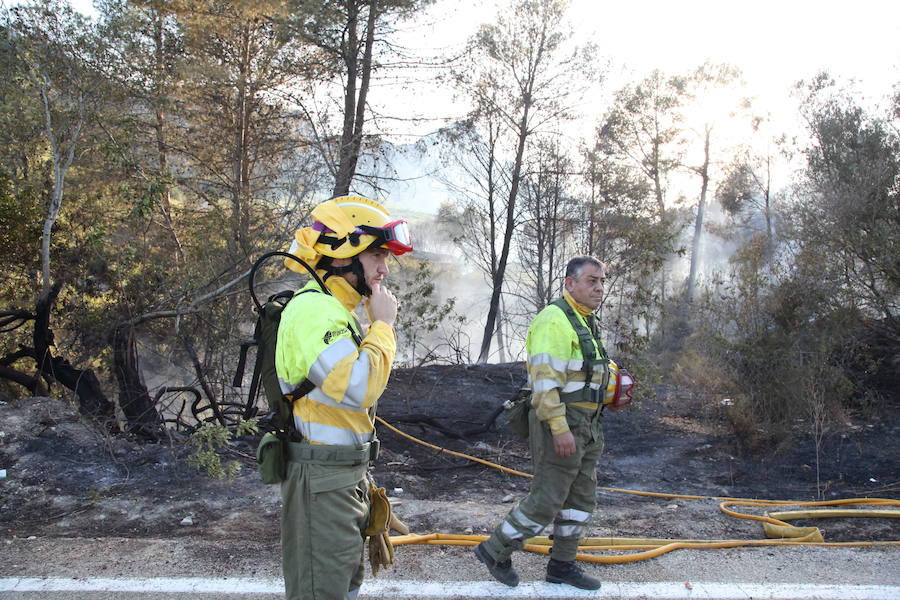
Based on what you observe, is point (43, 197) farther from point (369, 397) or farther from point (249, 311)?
point (369, 397)

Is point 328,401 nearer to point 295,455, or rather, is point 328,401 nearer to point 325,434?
point 325,434

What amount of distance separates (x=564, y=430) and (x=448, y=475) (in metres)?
3.36

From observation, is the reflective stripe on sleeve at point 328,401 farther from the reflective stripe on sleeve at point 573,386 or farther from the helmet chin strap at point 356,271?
the reflective stripe on sleeve at point 573,386

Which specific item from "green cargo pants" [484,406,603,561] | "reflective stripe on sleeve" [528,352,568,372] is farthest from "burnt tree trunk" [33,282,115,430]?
"reflective stripe on sleeve" [528,352,568,372]

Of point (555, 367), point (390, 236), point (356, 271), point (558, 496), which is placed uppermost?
point (390, 236)

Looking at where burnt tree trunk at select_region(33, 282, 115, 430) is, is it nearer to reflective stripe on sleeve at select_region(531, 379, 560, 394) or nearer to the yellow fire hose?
the yellow fire hose

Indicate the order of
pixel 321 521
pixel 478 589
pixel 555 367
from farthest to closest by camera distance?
pixel 555 367 < pixel 478 589 < pixel 321 521

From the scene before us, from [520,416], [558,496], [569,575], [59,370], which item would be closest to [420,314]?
[59,370]

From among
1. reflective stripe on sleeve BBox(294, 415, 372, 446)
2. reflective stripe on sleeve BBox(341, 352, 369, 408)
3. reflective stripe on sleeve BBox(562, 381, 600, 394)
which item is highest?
reflective stripe on sleeve BBox(341, 352, 369, 408)

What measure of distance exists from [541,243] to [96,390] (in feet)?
39.0

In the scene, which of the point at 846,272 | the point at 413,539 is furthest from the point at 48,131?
the point at 846,272

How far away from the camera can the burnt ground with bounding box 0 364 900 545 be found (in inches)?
169

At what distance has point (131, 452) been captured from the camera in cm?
540

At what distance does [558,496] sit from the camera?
339 cm
